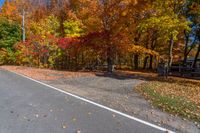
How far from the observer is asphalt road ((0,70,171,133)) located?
19.7 ft

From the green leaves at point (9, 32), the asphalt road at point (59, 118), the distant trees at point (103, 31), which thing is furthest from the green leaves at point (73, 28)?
the asphalt road at point (59, 118)

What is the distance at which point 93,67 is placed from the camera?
32875 millimetres

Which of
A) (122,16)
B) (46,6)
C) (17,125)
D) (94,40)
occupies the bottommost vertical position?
(17,125)

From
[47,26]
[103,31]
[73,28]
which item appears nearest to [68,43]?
[103,31]

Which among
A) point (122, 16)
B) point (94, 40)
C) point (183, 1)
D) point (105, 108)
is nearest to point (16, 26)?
point (94, 40)

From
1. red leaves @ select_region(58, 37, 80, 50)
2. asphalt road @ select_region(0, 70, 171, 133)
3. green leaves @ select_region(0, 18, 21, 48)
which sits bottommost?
asphalt road @ select_region(0, 70, 171, 133)

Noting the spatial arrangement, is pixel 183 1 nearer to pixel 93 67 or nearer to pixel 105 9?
pixel 105 9

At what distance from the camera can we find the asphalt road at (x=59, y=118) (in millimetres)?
6012

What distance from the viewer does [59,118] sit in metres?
6.97

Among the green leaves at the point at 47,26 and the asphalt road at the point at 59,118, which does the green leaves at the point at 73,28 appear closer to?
the green leaves at the point at 47,26

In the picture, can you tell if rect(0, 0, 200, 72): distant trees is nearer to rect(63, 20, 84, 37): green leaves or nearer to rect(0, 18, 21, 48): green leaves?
rect(63, 20, 84, 37): green leaves

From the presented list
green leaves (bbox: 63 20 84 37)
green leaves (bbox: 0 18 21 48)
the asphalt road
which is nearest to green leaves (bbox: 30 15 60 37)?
green leaves (bbox: 63 20 84 37)

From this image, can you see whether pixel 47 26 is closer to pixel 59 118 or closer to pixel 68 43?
pixel 68 43

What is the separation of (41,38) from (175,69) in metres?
16.8
